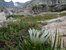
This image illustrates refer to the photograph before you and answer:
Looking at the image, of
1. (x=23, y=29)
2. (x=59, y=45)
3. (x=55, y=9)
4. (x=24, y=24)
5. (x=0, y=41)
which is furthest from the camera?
(x=55, y=9)

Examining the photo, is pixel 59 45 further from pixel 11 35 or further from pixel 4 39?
pixel 11 35

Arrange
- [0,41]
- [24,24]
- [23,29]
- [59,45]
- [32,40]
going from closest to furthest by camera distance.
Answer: [59,45] < [32,40] < [0,41] < [23,29] < [24,24]

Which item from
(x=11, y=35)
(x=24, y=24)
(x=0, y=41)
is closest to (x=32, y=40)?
(x=0, y=41)

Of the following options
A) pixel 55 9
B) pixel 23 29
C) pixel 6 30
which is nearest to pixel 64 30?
pixel 23 29

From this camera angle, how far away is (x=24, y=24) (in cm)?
1234

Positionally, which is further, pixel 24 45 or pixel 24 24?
pixel 24 24

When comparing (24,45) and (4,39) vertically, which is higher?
(24,45)

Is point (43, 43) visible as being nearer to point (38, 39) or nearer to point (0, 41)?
point (38, 39)

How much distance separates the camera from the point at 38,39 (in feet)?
18.5

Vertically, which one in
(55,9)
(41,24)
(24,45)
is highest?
(24,45)

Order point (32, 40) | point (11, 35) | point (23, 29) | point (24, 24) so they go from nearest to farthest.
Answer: point (32, 40)
point (11, 35)
point (23, 29)
point (24, 24)

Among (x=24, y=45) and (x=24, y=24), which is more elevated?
(x=24, y=45)

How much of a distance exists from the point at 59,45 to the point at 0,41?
4731 mm

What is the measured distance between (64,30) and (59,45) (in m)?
5.65
